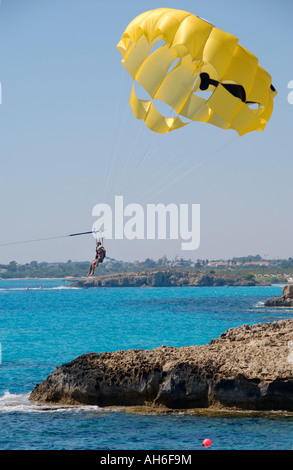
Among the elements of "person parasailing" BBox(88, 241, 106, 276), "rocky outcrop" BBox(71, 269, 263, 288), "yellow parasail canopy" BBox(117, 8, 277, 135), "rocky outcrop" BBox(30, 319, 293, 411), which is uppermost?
"yellow parasail canopy" BBox(117, 8, 277, 135)

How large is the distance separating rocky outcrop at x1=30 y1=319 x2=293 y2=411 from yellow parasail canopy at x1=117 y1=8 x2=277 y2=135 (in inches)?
295

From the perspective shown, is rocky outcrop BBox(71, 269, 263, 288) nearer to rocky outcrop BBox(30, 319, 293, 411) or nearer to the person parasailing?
rocky outcrop BBox(30, 319, 293, 411)

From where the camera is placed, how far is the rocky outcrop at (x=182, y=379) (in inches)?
822

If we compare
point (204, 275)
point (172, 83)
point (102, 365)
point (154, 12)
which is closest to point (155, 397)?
point (102, 365)

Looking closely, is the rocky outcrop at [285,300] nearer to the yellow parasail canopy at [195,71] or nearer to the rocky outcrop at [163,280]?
the yellow parasail canopy at [195,71]

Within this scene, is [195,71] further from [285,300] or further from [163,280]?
[163,280]

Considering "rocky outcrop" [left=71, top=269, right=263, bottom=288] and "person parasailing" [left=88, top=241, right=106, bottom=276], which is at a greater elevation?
"person parasailing" [left=88, top=241, right=106, bottom=276]

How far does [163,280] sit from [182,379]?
560 ft

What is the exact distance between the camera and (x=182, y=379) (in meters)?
21.2

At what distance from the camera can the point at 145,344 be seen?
1786 inches

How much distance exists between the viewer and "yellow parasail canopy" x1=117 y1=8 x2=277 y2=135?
18875mm

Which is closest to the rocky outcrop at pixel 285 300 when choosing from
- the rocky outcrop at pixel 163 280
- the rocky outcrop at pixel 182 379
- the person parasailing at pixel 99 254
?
the rocky outcrop at pixel 182 379

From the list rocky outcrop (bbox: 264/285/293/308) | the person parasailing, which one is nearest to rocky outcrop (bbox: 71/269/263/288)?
rocky outcrop (bbox: 264/285/293/308)
